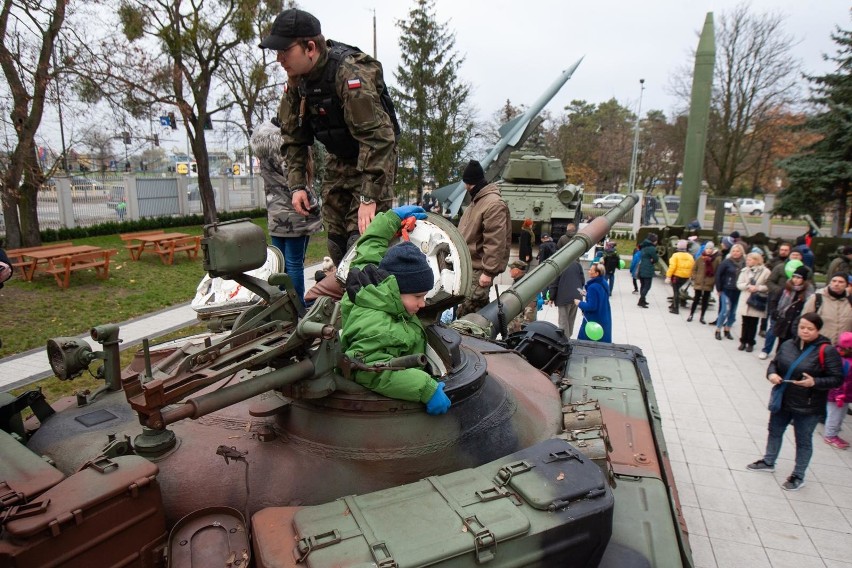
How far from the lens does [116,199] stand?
75.8 ft

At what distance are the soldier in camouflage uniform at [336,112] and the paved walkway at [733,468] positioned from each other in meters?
4.45

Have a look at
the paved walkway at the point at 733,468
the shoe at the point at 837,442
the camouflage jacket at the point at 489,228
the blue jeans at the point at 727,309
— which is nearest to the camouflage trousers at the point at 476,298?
the camouflage jacket at the point at 489,228

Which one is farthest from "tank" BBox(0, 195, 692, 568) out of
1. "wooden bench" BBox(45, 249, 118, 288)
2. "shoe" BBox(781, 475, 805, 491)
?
"wooden bench" BBox(45, 249, 118, 288)

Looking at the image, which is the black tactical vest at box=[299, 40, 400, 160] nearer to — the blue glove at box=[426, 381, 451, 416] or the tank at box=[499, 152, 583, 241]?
the blue glove at box=[426, 381, 451, 416]

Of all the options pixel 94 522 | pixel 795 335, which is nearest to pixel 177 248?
pixel 795 335

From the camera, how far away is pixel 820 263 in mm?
17688

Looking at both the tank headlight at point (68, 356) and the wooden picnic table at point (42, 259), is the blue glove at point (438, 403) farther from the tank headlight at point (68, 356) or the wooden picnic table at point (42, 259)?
the wooden picnic table at point (42, 259)

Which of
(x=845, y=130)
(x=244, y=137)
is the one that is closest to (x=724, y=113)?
(x=845, y=130)

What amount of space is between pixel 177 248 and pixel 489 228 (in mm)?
14031

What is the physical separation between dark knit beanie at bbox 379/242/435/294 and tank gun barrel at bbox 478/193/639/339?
2154mm

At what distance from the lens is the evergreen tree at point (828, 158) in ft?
67.1

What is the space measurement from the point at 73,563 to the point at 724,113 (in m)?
35.5

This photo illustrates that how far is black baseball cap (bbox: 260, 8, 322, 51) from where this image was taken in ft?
13.0

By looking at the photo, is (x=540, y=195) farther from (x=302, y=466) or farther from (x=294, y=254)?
(x=302, y=466)
